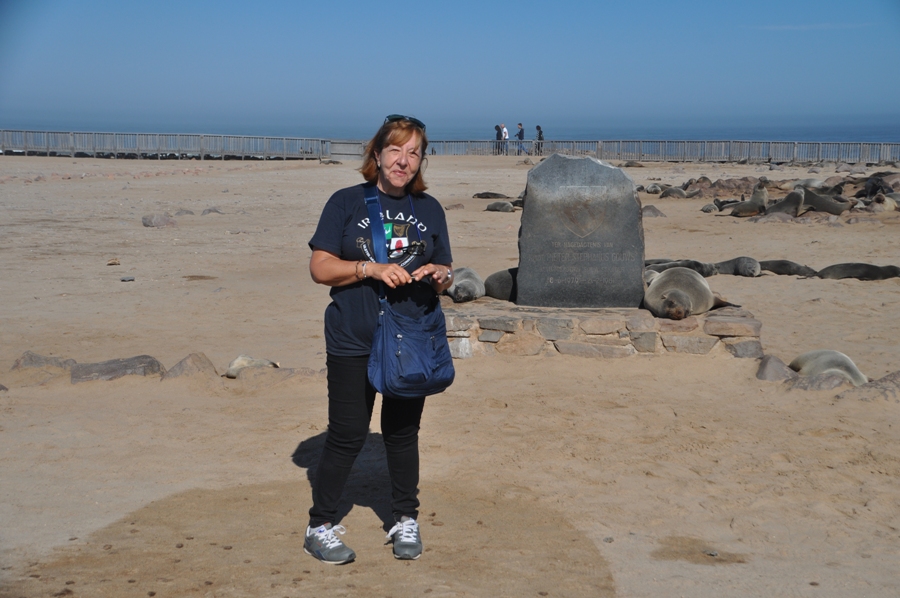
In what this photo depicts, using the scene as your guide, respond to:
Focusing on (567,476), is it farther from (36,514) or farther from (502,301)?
(502,301)

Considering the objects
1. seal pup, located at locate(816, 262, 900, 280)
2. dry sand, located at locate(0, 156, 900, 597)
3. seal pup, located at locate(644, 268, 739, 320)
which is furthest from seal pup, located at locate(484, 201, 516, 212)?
seal pup, located at locate(644, 268, 739, 320)

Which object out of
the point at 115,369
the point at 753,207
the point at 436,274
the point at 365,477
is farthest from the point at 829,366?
A: the point at 753,207

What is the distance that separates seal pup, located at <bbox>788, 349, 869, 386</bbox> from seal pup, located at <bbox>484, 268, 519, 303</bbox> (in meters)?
2.73

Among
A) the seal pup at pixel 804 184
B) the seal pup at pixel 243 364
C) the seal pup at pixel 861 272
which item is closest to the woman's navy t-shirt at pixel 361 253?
the seal pup at pixel 243 364

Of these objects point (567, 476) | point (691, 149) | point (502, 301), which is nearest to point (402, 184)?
point (567, 476)

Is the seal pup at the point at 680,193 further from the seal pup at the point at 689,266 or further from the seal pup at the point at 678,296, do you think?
the seal pup at the point at 678,296

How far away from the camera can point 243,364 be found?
6.95 m

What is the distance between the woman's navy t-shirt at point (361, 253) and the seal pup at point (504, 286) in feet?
16.1

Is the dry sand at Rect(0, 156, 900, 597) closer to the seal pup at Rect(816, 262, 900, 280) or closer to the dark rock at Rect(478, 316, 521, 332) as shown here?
the dark rock at Rect(478, 316, 521, 332)

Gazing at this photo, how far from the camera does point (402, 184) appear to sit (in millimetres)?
3635

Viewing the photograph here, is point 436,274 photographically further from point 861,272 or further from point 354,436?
point 861,272

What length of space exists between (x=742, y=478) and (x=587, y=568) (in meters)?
1.56

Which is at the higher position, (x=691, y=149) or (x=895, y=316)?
(x=691, y=149)

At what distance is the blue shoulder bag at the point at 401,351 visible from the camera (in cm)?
347
